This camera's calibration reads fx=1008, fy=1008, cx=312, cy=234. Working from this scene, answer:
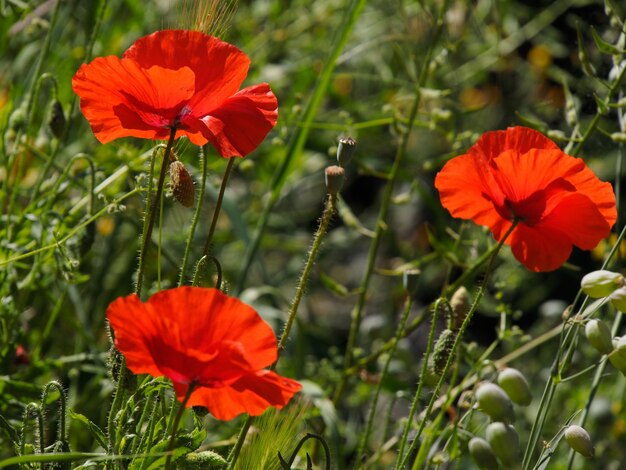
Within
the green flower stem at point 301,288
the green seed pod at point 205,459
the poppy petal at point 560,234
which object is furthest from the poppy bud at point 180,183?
the poppy petal at point 560,234

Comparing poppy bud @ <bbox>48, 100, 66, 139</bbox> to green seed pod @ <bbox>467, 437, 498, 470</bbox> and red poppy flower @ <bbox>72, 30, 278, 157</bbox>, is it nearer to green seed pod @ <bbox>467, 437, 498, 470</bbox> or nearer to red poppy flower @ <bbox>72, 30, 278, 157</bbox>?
red poppy flower @ <bbox>72, 30, 278, 157</bbox>

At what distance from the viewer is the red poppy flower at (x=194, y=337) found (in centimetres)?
83

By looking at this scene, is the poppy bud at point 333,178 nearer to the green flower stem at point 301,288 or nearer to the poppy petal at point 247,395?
the green flower stem at point 301,288

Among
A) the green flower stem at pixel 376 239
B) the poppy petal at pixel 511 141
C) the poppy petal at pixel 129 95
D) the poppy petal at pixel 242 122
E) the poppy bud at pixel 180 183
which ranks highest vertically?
the poppy petal at pixel 129 95

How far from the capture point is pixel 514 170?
1024mm

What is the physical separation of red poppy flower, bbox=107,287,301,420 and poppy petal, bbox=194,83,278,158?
0.22m

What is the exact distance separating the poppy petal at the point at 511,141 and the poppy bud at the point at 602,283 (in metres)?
0.14

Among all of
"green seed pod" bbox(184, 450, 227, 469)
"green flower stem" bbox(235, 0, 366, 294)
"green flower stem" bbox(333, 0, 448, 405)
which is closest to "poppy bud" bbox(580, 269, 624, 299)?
"green seed pod" bbox(184, 450, 227, 469)

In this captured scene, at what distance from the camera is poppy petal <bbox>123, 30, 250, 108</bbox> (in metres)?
1.02

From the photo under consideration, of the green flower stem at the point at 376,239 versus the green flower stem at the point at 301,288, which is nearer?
the green flower stem at the point at 301,288

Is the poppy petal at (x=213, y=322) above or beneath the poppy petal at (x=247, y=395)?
above

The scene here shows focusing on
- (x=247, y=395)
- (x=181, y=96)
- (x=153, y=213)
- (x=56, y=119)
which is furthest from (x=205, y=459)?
(x=56, y=119)

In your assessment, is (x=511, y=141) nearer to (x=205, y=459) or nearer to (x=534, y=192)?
(x=534, y=192)

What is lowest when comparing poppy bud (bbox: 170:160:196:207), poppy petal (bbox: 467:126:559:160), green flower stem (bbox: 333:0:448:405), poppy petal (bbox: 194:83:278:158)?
green flower stem (bbox: 333:0:448:405)
